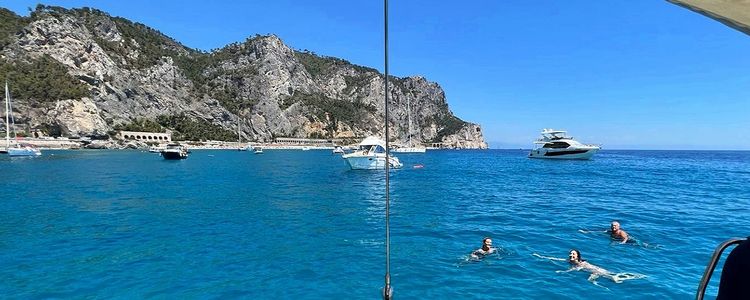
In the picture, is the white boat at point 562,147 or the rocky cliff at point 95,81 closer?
the white boat at point 562,147

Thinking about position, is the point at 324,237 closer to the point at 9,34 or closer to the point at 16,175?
the point at 16,175

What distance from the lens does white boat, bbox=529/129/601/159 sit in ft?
284

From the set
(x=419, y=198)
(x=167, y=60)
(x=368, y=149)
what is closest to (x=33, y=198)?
(x=419, y=198)

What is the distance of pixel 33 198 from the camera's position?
2794cm

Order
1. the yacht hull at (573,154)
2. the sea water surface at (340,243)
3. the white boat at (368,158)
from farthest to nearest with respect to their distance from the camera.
→ the yacht hull at (573,154), the white boat at (368,158), the sea water surface at (340,243)

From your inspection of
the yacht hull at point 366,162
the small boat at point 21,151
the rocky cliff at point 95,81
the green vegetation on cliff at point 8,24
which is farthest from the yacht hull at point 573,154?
the green vegetation on cliff at point 8,24

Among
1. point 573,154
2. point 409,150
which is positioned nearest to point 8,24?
point 409,150

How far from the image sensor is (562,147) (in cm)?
8844

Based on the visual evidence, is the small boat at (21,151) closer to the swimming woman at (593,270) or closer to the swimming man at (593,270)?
the swimming woman at (593,270)

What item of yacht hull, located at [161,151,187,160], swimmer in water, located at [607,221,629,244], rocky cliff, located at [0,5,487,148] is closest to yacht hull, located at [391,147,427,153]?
rocky cliff, located at [0,5,487,148]

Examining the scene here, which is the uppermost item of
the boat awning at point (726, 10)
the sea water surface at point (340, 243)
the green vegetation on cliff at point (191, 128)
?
the green vegetation on cliff at point (191, 128)

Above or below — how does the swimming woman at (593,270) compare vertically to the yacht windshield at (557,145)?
below

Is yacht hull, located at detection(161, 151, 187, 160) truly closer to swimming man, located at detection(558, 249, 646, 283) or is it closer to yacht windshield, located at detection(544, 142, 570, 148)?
swimming man, located at detection(558, 249, 646, 283)

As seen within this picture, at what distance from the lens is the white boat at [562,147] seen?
8656 centimetres
